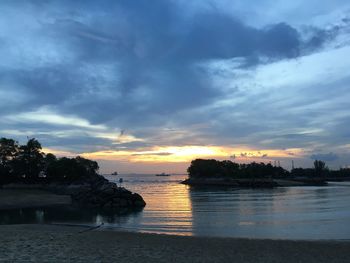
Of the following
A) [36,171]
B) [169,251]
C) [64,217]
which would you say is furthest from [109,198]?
[36,171]

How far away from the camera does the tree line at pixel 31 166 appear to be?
152m

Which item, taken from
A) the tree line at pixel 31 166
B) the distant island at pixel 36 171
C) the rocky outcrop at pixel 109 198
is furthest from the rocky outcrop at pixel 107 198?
the tree line at pixel 31 166

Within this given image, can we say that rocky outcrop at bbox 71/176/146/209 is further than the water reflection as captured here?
Yes

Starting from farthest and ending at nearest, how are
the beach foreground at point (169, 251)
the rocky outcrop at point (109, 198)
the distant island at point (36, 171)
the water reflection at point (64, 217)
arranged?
1. the distant island at point (36, 171)
2. the rocky outcrop at point (109, 198)
3. the water reflection at point (64, 217)
4. the beach foreground at point (169, 251)

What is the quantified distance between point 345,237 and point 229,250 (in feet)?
47.7

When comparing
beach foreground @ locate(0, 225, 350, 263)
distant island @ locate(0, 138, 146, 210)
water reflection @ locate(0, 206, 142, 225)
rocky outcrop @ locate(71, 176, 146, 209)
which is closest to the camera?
beach foreground @ locate(0, 225, 350, 263)

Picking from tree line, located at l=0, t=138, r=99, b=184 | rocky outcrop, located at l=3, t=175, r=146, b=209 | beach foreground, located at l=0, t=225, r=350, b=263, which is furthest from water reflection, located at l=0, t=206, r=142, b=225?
tree line, located at l=0, t=138, r=99, b=184

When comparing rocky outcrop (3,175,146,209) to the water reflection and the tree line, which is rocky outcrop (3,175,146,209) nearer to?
the water reflection

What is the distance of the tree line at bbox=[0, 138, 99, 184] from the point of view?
152 m

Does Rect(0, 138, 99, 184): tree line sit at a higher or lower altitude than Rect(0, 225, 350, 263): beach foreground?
higher

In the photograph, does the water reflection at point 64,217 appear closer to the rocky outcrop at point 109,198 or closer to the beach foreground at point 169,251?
the rocky outcrop at point 109,198

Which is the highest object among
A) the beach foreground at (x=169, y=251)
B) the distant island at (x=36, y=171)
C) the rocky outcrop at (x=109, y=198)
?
the distant island at (x=36, y=171)

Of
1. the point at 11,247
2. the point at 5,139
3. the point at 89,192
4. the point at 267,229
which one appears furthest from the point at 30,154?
the point at 11,247

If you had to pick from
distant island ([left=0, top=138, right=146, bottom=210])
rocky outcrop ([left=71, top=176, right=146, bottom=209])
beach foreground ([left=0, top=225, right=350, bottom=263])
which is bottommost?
beach foreground ([left=0, top=225, right=350, bottom=263])
